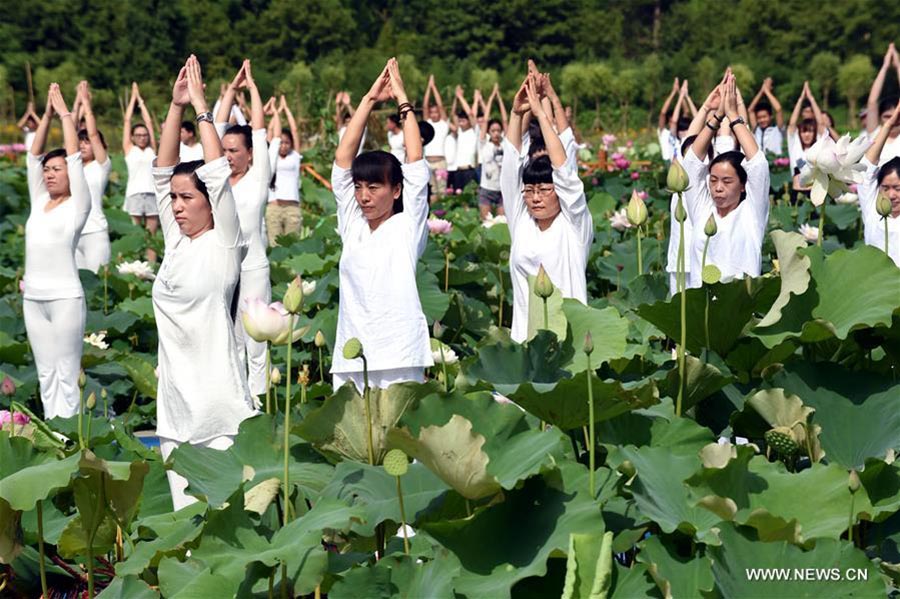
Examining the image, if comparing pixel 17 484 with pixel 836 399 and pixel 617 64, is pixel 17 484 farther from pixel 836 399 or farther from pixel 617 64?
pixel 617 64

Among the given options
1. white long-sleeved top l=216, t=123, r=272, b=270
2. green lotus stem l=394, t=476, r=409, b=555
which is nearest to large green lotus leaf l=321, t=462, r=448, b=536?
green lotus stem l=394, t=476, r=409, b=555

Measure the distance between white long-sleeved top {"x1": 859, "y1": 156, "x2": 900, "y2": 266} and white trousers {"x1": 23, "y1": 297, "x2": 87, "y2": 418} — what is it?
3150mm

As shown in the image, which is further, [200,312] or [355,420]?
[200,312]

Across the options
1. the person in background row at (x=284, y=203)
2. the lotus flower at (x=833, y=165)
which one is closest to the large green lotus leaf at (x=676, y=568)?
the lotus flower at (x=833, y=165)

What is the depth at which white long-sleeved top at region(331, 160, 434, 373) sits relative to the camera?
156 inches

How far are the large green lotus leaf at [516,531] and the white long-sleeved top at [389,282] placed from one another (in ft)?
5.76

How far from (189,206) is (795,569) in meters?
2.28

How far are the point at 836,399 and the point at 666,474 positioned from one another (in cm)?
51

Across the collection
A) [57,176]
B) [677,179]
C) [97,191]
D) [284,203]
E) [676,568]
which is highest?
[677,179]

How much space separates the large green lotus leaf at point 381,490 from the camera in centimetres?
235

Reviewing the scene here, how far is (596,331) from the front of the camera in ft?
9.10

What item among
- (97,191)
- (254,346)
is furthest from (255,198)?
(97,191)

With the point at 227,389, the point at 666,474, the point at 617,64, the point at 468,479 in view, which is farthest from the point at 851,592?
the point at 617,64

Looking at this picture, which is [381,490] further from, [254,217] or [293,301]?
[254,217]
